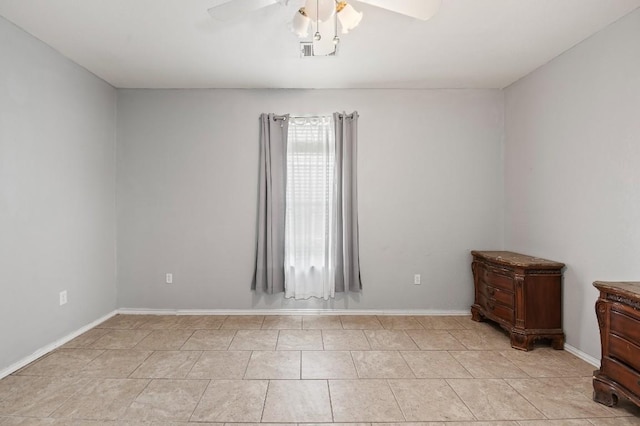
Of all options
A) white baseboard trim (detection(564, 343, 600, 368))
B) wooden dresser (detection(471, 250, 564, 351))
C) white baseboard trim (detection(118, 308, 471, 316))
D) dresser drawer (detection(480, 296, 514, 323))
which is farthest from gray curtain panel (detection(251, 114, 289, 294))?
white baseboard trim (detection(564, 343, 600, 368))

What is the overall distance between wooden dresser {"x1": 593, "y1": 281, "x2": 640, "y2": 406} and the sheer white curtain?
247cm

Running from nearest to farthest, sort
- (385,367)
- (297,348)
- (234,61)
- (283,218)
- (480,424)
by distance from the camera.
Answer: (480,424) → (385,367) → (297,348) → (234,61) → (283,218)

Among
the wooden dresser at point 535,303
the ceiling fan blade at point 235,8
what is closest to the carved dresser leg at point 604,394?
the wooden dresser at point 535,303

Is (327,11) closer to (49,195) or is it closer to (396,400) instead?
(396,400)

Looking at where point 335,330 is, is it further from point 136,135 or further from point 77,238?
point 136,135

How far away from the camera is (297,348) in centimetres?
321

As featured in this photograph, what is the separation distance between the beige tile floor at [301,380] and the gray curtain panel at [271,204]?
1.89 ft

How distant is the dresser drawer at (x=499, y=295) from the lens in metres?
3.34

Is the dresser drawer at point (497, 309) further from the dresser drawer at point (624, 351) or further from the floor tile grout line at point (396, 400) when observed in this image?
the floor tile grout line at point (396, 400)

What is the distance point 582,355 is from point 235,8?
11.9 feet

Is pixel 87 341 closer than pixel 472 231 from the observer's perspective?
Yes

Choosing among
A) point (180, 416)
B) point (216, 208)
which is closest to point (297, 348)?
point (180, 416)

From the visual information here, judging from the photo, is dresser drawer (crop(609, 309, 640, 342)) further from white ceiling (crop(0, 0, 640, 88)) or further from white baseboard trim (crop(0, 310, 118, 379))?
white baseboard trim (crop(0, 310, 118, 379))

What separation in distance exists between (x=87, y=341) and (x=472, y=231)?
4.10m
